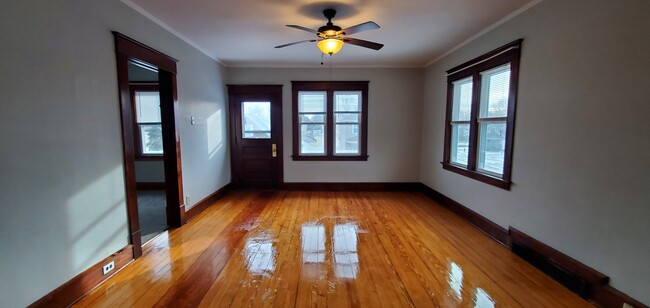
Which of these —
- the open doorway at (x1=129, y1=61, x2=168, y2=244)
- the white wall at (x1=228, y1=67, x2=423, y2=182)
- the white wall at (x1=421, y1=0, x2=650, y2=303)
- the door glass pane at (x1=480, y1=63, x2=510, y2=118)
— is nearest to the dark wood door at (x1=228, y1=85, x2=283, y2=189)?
the white wall at (x1=228, y1=67, x2=423, y2=182)

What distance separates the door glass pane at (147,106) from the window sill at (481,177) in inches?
227

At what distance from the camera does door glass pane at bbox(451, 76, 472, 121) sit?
4016mm

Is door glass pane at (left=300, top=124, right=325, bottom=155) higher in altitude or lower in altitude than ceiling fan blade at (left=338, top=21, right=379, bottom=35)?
lower

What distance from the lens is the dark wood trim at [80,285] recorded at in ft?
6.17

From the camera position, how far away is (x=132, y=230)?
8.87 feet

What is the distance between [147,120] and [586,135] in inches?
268

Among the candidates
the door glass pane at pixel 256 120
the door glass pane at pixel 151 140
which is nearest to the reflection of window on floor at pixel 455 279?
the door glass pane at pixel 256 120

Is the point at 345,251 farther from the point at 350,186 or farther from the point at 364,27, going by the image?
the point at 350,186

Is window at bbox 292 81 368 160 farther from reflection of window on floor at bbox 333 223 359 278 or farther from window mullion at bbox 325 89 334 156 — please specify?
reflection of window on floor at bbox 333 223 359 278

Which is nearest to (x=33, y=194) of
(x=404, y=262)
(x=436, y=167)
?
(x=404, y=262)

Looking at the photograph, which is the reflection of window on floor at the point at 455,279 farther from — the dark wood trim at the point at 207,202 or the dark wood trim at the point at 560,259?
the dark wood trim at the point at 207,202

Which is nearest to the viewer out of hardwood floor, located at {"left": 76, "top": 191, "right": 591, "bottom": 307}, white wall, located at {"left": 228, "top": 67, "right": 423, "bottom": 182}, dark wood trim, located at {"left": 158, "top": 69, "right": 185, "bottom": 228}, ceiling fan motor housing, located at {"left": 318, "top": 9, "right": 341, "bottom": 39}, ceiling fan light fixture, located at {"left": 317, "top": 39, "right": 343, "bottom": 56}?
hardwood floor, located at {"left": 76, "top": 191, "right": 591, "bottom": 307}

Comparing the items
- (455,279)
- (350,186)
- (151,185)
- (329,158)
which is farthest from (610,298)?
(151,185)

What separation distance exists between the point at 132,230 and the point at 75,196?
751 millimetres
